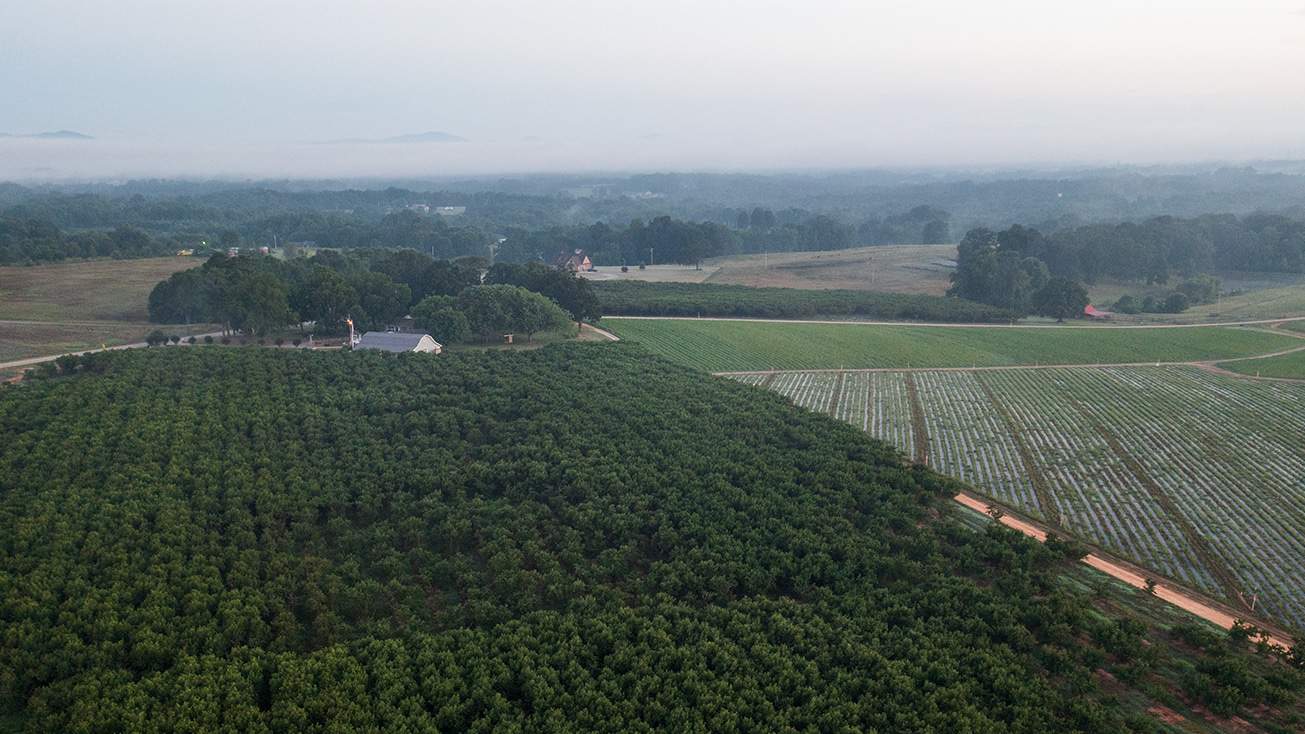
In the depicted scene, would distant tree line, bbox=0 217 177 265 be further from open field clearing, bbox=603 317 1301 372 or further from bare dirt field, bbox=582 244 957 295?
open field clearing, bbox=603 317 1301 372

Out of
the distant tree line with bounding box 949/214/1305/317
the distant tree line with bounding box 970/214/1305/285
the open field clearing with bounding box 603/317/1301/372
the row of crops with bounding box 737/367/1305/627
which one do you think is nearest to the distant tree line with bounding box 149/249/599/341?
the open field clearing with bounding box 603/317/1301/372

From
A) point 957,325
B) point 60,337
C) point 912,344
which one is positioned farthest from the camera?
point 957,325

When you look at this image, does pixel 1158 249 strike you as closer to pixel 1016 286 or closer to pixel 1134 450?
pixel 1016 286

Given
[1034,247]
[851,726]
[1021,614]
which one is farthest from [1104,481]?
[1034,247]

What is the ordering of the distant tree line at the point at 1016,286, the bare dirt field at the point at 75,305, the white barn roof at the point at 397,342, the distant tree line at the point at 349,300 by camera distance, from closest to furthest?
the white barn roof at the point at 397,342, the bare dirt field at the point at 75,305, the distant tree line at the point at 349,300, the distant tree line at the point at 1016,286

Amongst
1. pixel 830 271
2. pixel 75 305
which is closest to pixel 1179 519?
pixel 830 271

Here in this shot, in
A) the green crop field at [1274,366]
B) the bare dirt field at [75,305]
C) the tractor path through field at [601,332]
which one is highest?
the bare dirt field at [75,305]

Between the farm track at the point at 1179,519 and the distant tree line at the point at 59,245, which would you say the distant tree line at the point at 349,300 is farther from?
the distant tree line at the point at 59,245

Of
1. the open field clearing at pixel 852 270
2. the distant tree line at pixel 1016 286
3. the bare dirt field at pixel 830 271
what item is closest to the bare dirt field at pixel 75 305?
the bare dirt field at pixel 830 271
